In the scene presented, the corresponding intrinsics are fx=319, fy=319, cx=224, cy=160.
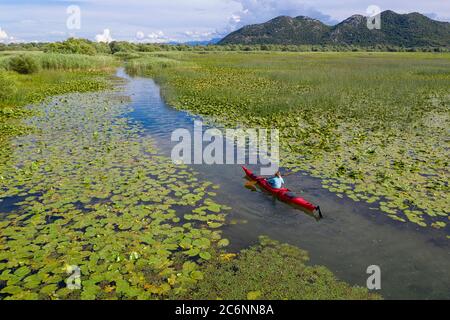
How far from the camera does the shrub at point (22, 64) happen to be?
36.8 meters

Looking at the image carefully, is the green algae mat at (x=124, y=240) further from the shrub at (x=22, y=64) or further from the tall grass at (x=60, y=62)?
the tall grass at (x=60, y=62)

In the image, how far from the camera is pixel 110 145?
→ 1396 cm

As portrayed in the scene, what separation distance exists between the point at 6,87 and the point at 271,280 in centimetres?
2370

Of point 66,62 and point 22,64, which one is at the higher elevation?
point 66,62

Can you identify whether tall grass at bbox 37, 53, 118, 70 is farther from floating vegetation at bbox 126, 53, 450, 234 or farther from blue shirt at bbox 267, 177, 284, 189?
blue shirt at bbox 267, 177, 284, 189

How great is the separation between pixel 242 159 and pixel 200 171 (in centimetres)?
201

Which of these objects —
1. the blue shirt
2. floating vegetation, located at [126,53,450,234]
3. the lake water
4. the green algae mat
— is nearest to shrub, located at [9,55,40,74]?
floating vegetation, located at [126,53,450,234]

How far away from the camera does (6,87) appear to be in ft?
72.2

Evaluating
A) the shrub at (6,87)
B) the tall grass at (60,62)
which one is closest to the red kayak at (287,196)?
the shrub at (6,87)

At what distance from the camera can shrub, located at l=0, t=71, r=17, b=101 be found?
71.6 ft

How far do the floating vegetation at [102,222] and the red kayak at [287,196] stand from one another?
1.57 m

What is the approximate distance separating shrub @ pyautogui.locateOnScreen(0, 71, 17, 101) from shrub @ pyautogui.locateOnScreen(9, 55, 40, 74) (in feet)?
56.8

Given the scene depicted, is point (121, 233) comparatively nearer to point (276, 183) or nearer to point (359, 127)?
point (276, 183)

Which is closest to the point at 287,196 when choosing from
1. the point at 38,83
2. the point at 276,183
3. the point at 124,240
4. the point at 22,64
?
the point at 276,183
